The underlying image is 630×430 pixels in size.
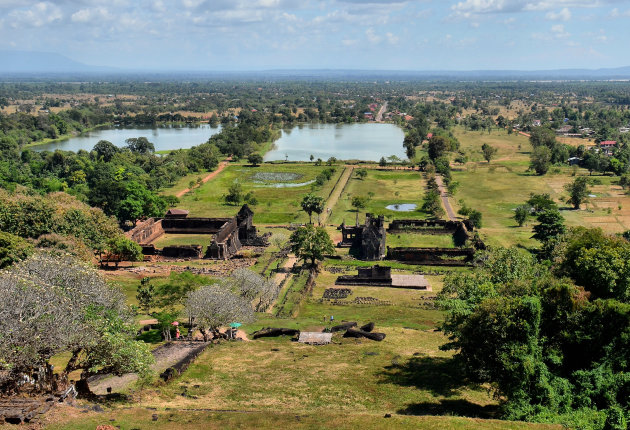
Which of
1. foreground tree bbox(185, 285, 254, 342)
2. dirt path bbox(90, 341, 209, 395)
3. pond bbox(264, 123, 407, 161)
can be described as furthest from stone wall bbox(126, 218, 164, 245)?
pond bbox(264, 123, 407, 161)

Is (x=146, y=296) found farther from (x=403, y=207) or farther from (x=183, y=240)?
(x=403, y=207)

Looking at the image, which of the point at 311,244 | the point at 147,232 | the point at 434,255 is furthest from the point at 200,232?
the point at 434,255

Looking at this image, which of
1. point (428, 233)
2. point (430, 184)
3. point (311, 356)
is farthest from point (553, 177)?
point (311, 356)

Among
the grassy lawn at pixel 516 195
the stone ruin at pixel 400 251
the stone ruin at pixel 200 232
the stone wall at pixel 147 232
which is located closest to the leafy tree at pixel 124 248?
the stone ruin at pixel 200 232

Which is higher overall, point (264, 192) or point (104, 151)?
point (104, 151)

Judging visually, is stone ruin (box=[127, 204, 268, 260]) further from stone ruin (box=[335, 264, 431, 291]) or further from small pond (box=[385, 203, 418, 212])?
small pond (box=[385, 203, 418, 212])

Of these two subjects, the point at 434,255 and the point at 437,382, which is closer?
the point at 437,382
